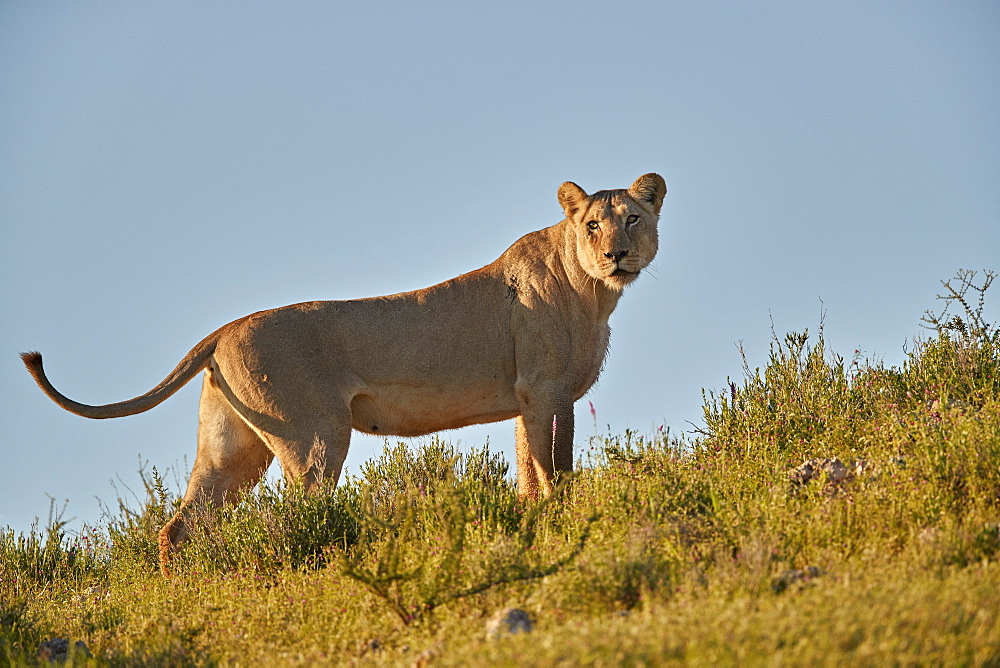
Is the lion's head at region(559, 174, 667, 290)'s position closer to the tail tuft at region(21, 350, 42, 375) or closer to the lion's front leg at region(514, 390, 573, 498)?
the lion's front leg at region(514, 390, 573, 498)

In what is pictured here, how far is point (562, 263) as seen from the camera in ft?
28.9

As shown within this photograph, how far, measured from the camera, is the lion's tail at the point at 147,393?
25.6 feet

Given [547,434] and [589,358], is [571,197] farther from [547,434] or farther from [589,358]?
[547,434]

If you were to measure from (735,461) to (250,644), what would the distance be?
383 cm

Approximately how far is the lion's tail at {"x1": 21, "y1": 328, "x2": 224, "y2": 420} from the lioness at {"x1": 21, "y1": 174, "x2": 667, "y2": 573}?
0.5 inches

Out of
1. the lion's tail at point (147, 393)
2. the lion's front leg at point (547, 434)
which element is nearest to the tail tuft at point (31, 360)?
the lion's tail at point (147, 393)

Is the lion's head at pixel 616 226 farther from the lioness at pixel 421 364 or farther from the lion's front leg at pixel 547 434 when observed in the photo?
the lion's front leg at pixel 547 434

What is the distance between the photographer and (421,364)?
8344 mm

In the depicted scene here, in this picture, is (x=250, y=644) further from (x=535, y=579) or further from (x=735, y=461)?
(x=735, y=461)

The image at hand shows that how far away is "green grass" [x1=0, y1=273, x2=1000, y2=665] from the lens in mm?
3973

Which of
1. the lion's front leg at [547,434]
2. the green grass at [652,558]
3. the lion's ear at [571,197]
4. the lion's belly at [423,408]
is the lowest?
the green grass at [652,558]

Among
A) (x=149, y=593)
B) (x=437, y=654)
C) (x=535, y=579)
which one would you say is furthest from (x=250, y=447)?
(x=437, y=654)

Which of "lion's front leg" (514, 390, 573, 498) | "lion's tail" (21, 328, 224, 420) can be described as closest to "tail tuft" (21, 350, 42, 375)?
"lion's tail" (21, 328, 224, 420)

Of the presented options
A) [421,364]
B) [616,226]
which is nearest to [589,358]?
[616,226]
